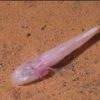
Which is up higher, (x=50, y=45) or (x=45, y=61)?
(x=50, y=45)

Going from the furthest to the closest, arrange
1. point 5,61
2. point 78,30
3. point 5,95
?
point 78,30 < point 5,61 < point 5,95

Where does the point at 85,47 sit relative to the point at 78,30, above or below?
below

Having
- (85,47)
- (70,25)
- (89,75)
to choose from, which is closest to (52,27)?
(70,25)

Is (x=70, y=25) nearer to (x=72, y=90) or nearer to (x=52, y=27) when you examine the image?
(x=52, y=27)

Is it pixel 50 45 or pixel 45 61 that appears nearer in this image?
pixel 45 61
